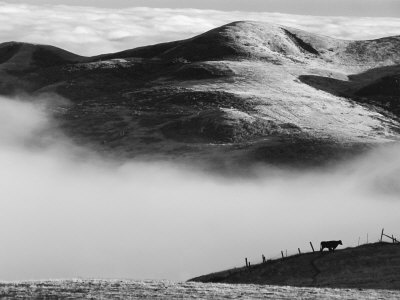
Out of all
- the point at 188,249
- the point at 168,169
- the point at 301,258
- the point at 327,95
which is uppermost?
the point at 327,95

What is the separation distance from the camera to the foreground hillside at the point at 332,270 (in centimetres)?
4906

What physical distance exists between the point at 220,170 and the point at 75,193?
2805 centimetres

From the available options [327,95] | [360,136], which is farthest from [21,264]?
[327,95]

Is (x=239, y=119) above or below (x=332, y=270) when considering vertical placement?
above

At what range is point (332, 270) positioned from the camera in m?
53.9

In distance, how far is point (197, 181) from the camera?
123 metres

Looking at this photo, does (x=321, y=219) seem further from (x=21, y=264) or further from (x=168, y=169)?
(x=21, y=264)

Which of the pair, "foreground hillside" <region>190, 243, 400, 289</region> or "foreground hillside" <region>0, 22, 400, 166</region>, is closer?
"foreground hillside" <region>190, 243, 400, 289</region>

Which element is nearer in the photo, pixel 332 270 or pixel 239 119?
pixel 332 270

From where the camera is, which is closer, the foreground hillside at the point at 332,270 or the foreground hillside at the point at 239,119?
the foreground hillside at the point at 332,270

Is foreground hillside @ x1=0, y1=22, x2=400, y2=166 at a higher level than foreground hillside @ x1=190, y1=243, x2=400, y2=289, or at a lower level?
higher

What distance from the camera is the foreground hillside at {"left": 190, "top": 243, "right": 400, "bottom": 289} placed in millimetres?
49062

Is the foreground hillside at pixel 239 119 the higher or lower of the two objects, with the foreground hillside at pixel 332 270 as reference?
higher

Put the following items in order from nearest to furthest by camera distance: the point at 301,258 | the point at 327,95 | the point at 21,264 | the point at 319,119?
the point at 301,258
the point at 21,264
the point at 319,119
the point at 327,95
